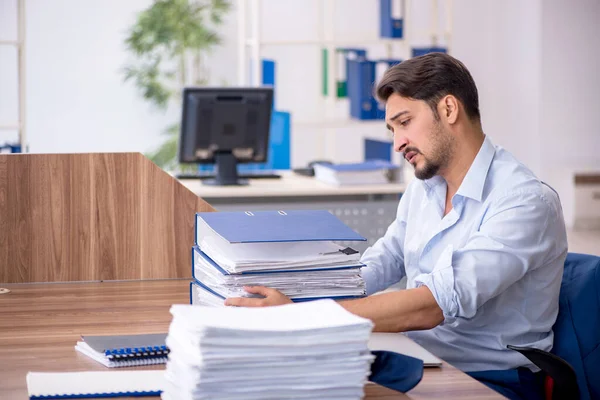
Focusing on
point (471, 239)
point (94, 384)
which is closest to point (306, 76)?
point (471, 239)

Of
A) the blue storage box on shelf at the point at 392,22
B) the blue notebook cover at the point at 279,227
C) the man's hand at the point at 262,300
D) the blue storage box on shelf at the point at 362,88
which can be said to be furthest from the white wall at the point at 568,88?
the man's hand at the point at 262,300

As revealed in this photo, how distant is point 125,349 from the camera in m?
1.39

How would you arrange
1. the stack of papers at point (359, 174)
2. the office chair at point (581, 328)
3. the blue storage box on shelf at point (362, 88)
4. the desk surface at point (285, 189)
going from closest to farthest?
the office chair at point (581, 328)
the desk surface at point (285, 189)
the stack of papers at point (359, 174)
the blue storage box on shelf at point (362, 88)

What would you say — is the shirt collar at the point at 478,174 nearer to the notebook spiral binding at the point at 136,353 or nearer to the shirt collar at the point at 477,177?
the shirt collar at the point at 477,177

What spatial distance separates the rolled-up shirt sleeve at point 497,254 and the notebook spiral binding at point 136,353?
0.48 meters

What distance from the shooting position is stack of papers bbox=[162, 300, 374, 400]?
3.30ft

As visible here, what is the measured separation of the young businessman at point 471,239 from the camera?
1.62 metres

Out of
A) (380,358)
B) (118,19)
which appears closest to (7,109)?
(118,19)

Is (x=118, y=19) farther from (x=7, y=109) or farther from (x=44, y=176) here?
(x=44, y=176)

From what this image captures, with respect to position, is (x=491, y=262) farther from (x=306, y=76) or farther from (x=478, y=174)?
(x=306, y=76)

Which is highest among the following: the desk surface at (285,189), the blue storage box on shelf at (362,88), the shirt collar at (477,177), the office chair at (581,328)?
the blue storage box on shelf at (362,88)

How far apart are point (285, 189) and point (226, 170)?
0.35 metres

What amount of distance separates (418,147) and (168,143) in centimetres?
562

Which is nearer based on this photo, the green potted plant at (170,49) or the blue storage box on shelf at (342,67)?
the blue storage box on shelf at (342,67)
